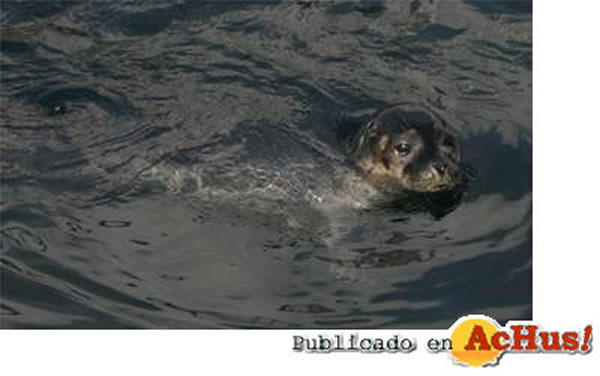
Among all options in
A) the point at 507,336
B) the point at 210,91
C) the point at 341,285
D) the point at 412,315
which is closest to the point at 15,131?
the point at 210,91

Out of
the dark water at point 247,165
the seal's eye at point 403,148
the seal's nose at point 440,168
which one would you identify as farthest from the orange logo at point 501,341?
the seal's eye at point 403,148

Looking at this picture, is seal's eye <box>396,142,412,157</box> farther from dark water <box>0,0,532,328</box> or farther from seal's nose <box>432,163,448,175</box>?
dark water <box>0,0,532,328</box>

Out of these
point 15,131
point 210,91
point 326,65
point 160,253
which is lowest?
point 160,253

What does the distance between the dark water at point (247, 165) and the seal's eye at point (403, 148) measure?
0.45m

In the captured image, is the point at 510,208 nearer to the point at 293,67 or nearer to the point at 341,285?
the point at 341,285

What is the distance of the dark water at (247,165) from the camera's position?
20.9 ft

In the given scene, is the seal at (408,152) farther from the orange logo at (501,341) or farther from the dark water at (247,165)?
the orange logo at (501,341)

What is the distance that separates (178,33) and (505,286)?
5.06m

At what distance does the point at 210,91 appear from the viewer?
8797 millimetres

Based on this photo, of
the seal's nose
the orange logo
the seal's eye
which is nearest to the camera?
the orange logo

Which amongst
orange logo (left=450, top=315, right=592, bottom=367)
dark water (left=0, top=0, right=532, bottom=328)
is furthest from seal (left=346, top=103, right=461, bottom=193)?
orange logo (left=450, top=315, right=592, bottom=367)

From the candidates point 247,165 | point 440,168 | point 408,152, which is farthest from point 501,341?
point 247,165

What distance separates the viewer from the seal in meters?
7.18

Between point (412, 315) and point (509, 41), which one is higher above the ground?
point (509, 41)
